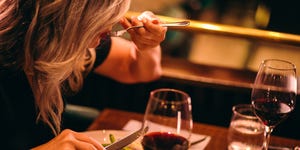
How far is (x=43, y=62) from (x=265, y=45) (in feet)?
12.8

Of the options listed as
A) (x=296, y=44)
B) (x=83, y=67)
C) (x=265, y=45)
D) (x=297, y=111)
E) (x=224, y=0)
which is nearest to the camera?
(x=296, y=44)

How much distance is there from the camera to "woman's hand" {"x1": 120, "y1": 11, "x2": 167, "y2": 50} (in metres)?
1.60

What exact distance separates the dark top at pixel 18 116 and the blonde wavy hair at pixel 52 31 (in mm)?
47

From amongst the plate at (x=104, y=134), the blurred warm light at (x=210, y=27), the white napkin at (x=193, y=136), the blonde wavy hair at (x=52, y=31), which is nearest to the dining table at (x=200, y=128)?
the white napkin at (x=193, y=136)

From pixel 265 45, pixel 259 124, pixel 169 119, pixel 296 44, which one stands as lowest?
pixel 265 45

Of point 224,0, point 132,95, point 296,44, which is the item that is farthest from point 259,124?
point 224,0

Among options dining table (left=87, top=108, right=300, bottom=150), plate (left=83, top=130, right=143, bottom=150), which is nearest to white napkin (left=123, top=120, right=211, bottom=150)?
dining table (left=87, top=108, right=300, bottom=150)

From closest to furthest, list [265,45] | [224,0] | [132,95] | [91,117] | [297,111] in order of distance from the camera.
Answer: [91,117], [297,111], [132,95], [265,45], [224,0]

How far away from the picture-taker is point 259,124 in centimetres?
151

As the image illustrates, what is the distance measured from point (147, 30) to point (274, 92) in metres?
0.50

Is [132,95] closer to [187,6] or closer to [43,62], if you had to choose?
[43,62]

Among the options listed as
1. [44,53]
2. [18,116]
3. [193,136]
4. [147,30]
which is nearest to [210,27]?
[147,30]

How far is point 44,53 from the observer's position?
1442 millimetres

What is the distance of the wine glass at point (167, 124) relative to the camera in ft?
3.92
